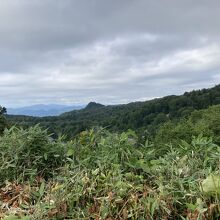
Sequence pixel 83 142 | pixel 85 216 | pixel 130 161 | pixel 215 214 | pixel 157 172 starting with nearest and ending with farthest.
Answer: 1. pixel 215 214
2. pixel 85 216
3. pixel 157 172
4. pixel 130 161
5. pixel 83 142

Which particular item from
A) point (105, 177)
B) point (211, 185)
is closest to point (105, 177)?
point (105, 177)

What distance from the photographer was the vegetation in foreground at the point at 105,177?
1982 millimetres

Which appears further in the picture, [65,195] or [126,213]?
[65,195]

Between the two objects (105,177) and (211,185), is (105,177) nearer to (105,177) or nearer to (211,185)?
(105,177)

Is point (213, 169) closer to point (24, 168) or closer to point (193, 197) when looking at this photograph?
point (193, 197)

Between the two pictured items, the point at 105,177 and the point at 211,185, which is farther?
the point at 105,177

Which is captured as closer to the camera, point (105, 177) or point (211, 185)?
point (211, 185)

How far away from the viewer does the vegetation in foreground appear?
1.98m

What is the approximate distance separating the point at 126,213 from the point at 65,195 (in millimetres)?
348

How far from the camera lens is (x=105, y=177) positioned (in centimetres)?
226

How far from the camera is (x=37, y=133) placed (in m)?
2.71

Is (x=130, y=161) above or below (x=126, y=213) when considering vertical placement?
above

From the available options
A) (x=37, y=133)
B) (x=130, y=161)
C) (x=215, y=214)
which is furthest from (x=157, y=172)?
(x=37, y=133)

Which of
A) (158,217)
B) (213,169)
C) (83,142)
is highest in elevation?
(83,142)
